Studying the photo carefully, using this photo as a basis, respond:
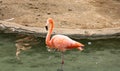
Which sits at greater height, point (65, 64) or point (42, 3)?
point (42, 3)

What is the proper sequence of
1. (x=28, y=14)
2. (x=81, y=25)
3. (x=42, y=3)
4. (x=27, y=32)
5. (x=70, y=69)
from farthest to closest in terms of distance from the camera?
(x=42, y=3)
(x=28, y=14)
(x=81, y=25)
(x=27, y=32)
(x=70, y=69)

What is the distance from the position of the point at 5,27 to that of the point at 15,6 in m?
1.90

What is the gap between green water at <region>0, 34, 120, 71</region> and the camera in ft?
24.6

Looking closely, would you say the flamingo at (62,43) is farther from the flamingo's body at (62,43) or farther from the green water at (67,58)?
the green water at (67,58)

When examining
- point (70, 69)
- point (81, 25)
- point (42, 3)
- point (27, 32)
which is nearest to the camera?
point (70, 69)

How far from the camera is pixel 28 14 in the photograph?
10328 mm

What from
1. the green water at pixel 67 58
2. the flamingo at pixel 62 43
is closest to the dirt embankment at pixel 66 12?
the green water at pixel 67 58

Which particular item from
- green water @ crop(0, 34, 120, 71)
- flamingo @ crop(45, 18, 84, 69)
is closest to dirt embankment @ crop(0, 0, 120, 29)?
green water @ crop(0, 34, 120, 71)

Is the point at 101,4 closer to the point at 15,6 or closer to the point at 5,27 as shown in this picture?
the point at 15,6

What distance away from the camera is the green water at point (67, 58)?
7504 millimetres

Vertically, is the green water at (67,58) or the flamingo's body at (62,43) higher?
the flamingo's body at (62,43)

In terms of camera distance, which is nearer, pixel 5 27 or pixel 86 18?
pixel 5 27

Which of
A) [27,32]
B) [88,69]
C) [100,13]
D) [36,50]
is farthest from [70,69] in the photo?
[100,13]

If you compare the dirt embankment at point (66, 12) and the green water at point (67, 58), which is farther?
the dirt embankment at point (66, 12)
